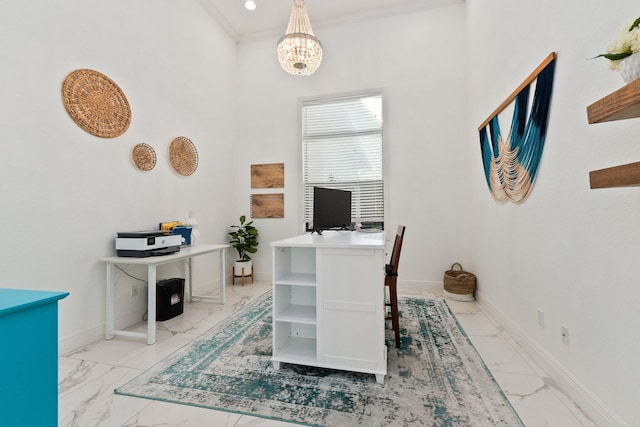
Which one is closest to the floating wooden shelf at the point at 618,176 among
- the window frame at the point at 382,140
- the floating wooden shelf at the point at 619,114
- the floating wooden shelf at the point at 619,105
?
the floating wooden shelf at the point at 619,114

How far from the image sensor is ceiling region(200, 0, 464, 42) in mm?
4043

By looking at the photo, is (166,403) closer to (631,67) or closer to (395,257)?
(395,257)

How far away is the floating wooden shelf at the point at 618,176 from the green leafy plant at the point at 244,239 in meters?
3.98

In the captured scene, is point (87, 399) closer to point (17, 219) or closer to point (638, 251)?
point (17, 219)

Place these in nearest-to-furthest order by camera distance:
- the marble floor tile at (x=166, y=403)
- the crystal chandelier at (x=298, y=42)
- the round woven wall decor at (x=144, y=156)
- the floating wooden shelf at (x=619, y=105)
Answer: the floating wooden shelf at (x=619, y=105) → the marble floor tile at (x=166, y=403) → the round woven wall decor at (x=144, y=156) → the crystal chandelier at (x=298, y=42)

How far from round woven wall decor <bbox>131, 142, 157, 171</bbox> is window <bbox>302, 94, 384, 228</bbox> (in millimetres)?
2144

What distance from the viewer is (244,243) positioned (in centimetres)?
447

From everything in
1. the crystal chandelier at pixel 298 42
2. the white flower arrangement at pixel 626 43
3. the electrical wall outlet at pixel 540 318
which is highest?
the crystal chandelier at pixel 298 42

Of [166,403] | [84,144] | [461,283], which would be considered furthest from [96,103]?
[461,283]

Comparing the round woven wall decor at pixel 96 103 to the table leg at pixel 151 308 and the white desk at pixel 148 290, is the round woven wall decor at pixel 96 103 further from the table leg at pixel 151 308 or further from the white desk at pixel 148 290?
the table leg at pixel 151 308

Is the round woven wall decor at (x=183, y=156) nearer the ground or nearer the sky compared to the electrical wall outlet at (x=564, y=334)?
nearer the sky

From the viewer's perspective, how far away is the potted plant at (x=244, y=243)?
4379 millimetres

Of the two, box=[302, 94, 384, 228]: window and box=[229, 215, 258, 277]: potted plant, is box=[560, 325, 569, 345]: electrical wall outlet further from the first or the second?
box=[229, 215, 258, 277]: potted plant

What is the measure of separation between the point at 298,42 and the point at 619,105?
9.69 feet
